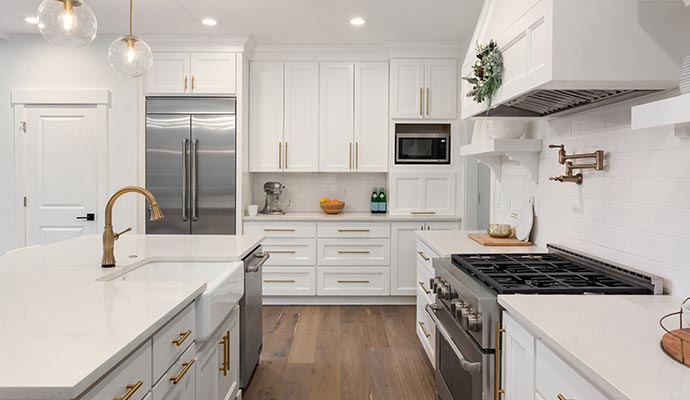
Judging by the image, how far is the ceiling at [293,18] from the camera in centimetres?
394

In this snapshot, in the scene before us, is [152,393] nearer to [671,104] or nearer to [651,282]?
[671,104]

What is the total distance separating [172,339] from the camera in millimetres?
1552

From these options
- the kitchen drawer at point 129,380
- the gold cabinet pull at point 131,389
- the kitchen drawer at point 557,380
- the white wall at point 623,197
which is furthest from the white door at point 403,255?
the gold cabinet pull at point 131,389

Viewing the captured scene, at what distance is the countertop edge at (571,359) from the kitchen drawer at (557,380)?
23mm

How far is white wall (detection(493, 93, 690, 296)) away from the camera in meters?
1.73

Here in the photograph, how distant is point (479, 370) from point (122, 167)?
4149mm

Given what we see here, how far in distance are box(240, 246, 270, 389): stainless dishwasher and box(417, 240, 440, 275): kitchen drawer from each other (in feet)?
3.43

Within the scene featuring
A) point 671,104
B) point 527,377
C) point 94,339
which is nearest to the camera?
point 94,339

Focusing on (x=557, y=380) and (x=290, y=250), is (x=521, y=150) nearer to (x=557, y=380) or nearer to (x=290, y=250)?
(x=557, y=380)

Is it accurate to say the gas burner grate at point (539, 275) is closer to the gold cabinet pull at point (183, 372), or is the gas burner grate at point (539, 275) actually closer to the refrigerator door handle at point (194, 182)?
the gold cabinet pull at point (183, 372)

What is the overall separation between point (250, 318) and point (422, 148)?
2.83 metres

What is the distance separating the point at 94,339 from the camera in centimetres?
117

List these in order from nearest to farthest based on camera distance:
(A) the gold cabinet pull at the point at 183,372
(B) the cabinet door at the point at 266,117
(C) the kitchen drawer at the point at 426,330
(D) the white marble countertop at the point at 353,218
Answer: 1. (A) the gold cabinet pull at the point at 183,372
2. (C) the kitchen drawer at the point at 426,330
3. (D) the white marble countertop at the point at 353,218
4. (B) the cabinet door at the point at 266,117

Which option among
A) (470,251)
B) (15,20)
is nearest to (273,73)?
(15,20)
